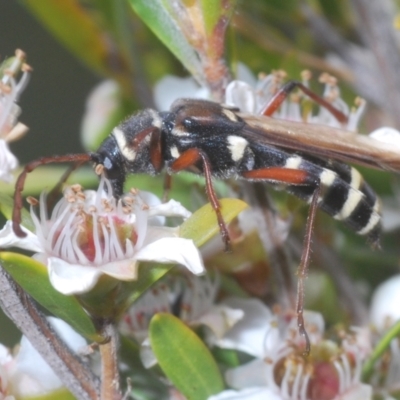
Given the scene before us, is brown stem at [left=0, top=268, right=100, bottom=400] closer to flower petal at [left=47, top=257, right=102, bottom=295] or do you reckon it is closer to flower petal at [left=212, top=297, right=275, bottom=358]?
flower petal at [left=47, top=257, right=102, bottom=295]

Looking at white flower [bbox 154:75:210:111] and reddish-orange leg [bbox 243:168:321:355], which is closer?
reddish-orange leg [bbox 243:168:321:355]

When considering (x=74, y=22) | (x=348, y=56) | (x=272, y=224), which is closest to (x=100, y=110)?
(x=74, y=22)

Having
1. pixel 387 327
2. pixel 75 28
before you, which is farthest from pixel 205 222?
pixel 75 28

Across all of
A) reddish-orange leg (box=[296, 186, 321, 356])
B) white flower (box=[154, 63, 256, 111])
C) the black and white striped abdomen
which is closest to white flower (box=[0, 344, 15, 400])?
reddish-orange leg (box=[296, 186, 321, 356])

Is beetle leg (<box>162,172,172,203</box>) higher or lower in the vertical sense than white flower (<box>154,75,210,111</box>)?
lower

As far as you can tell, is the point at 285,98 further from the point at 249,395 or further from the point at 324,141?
the point at 249,395

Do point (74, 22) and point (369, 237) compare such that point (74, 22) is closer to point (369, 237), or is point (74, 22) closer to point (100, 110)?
point (100, 110)

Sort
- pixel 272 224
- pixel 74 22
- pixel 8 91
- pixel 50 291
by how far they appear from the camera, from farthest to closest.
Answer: pixel 74 22 < pixel 272 224 < pixel 8 91 < pixel 50 291
